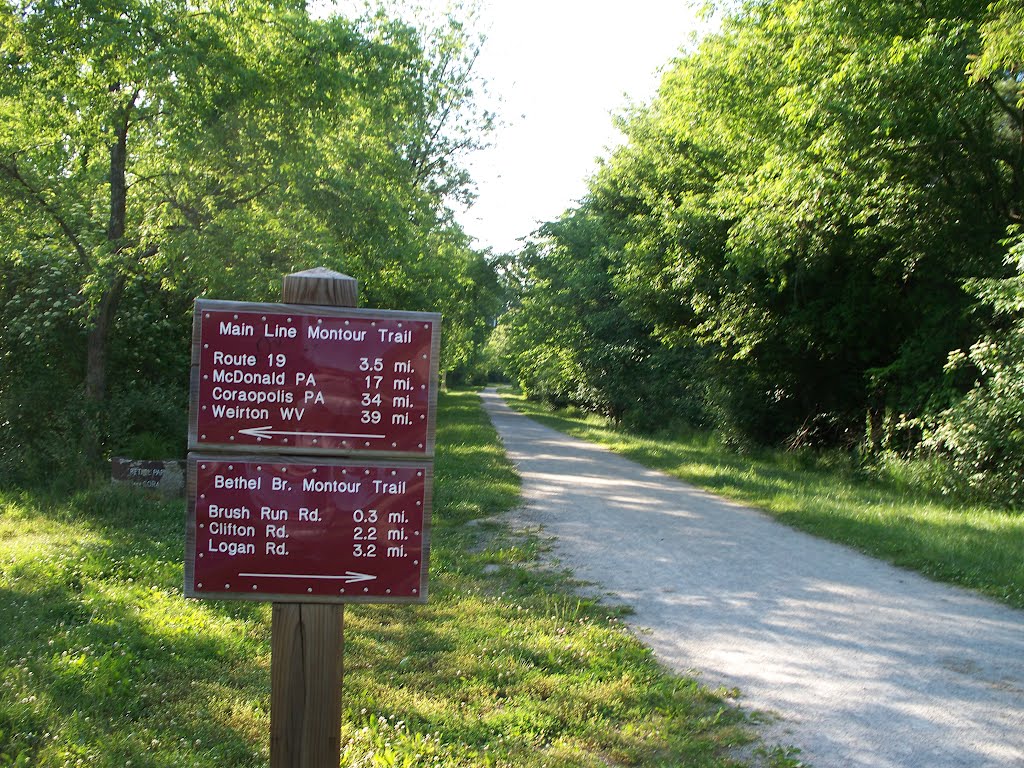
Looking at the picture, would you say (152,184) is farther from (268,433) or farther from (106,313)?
(268,433)

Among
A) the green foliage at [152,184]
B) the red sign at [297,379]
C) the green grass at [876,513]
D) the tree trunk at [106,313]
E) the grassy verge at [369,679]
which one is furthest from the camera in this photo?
the tree trunk at [106,313]

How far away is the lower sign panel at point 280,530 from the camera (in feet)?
11.0

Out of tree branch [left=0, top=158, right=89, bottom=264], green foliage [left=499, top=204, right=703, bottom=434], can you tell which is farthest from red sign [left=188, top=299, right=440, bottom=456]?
green foliage [left=499, top=204, right=703, bottom=434]

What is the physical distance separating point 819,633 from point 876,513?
5931 mm

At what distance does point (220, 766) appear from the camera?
4141 mm

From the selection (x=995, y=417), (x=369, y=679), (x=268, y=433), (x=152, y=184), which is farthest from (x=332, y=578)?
(x=152, y=184)

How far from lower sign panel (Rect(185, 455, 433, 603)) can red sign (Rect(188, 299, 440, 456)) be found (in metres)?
0.09

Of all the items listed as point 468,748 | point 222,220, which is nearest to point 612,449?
point 222,220

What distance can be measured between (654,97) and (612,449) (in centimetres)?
1171

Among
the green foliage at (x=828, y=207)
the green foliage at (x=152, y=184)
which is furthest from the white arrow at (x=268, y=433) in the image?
the green foliage at (x=828, y=207)

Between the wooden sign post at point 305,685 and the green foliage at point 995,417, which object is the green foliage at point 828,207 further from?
the wooden sign post at point 305,685

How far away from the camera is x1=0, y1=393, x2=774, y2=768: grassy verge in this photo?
4383 mm

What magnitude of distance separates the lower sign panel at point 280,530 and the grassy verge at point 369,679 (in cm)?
135

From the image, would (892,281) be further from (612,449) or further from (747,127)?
(612,449)
